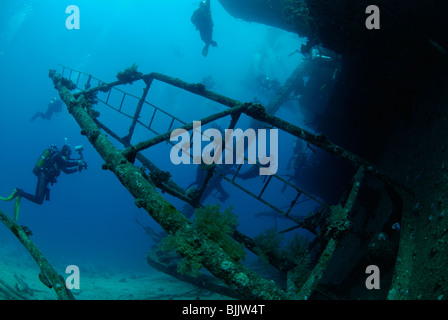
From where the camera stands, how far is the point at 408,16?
3.44m

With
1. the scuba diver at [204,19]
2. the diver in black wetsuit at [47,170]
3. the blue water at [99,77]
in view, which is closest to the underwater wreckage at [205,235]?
the diver in black wetsuit at [47,170]

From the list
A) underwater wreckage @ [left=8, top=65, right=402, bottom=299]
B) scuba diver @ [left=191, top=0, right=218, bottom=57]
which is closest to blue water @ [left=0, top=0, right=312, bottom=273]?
scuba diver @ [left=191, top=0, right=218, bottom=57]

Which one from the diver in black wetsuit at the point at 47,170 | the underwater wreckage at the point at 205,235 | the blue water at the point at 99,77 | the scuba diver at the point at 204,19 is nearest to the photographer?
the underwater wreckage at the point at 205,235

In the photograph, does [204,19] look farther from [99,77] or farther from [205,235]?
[99,77]

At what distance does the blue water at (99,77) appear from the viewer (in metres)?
49.8

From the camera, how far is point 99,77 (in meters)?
117

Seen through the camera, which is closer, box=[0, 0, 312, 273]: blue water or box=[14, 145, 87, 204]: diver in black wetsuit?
box=[14, 145, 87, 204]: diver in black wetsuit

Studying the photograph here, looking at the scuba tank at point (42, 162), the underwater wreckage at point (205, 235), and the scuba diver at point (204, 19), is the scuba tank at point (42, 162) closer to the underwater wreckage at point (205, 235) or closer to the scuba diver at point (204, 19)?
the underwater wreckage at point (205, 235)

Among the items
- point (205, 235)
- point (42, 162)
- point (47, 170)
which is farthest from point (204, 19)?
point (205, 235)

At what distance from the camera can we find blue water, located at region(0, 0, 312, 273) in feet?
163

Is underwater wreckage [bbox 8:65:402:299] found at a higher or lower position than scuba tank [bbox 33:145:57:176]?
lower

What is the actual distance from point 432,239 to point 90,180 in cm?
9870

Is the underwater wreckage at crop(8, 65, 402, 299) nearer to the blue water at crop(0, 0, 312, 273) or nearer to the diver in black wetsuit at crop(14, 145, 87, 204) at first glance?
the diver in black wetsuit at crop(14, 145, 87, 204)
